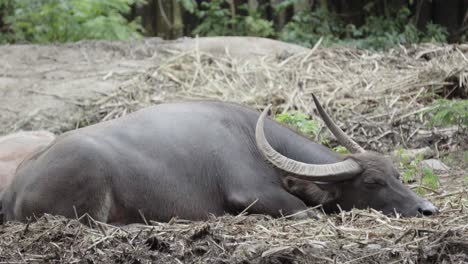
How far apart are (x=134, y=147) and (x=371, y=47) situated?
367 inches

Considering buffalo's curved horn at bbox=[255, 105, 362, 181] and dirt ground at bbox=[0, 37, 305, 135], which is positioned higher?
buffalo's curved horn at bbox=[255, 105, 362, 181]

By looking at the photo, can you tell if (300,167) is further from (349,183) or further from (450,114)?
(450,114)

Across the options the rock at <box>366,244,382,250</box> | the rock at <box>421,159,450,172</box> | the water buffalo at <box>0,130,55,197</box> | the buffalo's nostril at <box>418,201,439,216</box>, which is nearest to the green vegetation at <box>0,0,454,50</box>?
the water buffalo at <box>0,130,55,197</box>

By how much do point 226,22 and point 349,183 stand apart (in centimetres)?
1085

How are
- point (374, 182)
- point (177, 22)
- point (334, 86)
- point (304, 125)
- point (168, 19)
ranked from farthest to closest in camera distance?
point (168, 19), point (177, 22), point (334, 86), point (304, 125), point (374, 182)

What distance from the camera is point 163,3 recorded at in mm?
20328

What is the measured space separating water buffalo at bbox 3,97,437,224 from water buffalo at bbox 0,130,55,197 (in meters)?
1.03

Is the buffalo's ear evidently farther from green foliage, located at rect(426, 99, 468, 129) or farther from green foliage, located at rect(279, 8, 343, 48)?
green foliage, located at rect(279, 8, 343, 48)

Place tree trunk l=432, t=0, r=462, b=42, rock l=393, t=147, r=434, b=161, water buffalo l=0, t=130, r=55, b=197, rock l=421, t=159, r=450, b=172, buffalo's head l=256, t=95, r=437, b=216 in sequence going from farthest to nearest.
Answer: tree trunk l=432, t=0, r=462, b=42
rock l=393, t=147, r=434, b=161
rock l=421, t=159, r=450, b=172
water buffalo l=0, t=130, r=55, b=197
buffalo's head l=256, t=95, r=437, b=216

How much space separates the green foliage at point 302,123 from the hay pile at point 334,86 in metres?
0.69

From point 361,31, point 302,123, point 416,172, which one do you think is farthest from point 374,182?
point 361,31

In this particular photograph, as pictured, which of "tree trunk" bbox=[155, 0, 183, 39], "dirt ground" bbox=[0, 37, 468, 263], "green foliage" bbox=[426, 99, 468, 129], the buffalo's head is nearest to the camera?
"dirt ground" bbox=[0, 37, 468, 263]

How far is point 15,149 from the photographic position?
9273 millimetres

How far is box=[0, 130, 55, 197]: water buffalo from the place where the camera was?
8.64 metres
